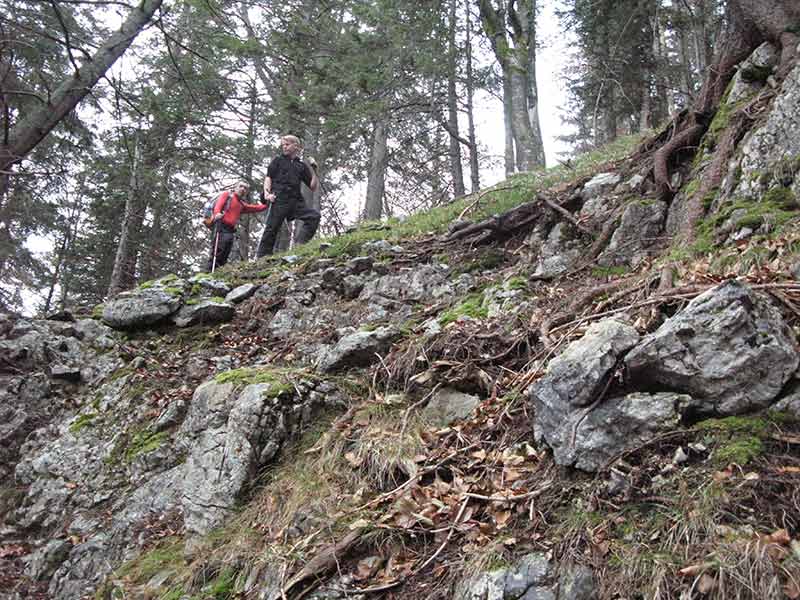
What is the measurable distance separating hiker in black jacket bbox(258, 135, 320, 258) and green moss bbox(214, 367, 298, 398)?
522 centimetres

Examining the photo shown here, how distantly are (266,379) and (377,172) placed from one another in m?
12.3

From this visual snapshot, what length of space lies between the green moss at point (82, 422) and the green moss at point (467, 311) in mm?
4024

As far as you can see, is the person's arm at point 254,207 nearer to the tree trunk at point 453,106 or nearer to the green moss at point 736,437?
the tree trunk at point 453,106

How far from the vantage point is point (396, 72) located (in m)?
13.9

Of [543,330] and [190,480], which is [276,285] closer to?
[190,480]

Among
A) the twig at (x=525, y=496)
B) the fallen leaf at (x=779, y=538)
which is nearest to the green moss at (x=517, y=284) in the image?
the twig at (x=525, y=496)

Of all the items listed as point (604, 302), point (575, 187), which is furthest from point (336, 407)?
point (575, 187)

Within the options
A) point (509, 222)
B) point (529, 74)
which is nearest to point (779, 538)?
point (509, 222)

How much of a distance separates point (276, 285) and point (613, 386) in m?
5.68

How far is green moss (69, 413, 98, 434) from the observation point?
18.5ft

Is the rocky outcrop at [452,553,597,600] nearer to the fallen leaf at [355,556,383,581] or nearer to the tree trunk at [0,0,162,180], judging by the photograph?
the fallen leaf at [355,556,383,581]

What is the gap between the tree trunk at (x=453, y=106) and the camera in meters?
14.0

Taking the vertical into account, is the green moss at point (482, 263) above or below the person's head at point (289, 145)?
below

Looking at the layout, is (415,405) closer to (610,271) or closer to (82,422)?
(610,271)
